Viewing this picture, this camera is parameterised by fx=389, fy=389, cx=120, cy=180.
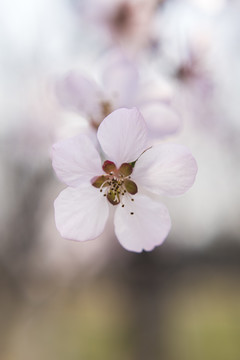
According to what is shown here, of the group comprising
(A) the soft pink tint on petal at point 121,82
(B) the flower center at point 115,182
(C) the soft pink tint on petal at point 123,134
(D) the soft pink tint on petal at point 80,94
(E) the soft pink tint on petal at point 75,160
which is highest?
(A) the soft pink tint on petal at point 121,82

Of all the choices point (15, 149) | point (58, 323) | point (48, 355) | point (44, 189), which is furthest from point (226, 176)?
point (58, 323)

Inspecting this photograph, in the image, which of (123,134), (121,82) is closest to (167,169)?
(123,134)

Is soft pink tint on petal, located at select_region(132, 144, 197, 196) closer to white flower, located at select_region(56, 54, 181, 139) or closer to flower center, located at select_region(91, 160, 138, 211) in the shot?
flower center, located at select_region(91, 160, 138, 211)

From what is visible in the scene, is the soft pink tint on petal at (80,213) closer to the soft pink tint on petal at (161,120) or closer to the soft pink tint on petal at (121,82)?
the soft pink tint on petal at (161,120)

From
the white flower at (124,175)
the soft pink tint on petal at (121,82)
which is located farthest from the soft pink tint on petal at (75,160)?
the soft pink tint on petal at (121,82)

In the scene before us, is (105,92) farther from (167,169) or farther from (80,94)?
(167,169)

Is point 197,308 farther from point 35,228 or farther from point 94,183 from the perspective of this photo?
point 94,183
